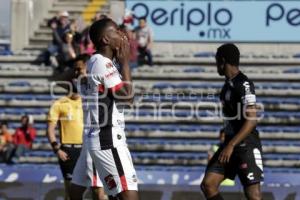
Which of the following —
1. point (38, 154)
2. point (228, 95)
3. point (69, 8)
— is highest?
point (69, 8)

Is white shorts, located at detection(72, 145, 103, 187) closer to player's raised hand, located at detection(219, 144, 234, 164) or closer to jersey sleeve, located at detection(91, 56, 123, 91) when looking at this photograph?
player's raised hand, located at detection(219, 144, 234, 164)

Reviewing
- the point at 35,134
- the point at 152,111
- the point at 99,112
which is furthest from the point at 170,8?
the point at 99,112

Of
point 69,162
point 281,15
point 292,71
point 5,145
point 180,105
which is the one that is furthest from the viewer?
point 281,15

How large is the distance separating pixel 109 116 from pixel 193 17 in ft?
46.7

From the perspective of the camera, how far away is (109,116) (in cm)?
741

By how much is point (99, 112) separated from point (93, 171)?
1.64 metres

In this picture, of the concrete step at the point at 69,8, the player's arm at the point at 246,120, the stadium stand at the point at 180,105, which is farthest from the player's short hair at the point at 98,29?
the concrete step at the point at 69,8

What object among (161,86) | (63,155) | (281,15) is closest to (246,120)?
(63,155)

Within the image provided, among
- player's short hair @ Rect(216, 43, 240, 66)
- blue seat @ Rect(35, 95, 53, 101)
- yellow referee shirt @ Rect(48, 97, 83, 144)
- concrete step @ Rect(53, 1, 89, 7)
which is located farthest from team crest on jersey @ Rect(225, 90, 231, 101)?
concrete step @ Rect(53, 1, 89, 7)

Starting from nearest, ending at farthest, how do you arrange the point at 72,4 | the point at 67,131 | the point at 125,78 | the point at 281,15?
the point at 125,78 < the point at 67,131 < the point at 281,15 < the point at 72,4

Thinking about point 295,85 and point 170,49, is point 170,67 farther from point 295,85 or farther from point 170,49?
point 295,85

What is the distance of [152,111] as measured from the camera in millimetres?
19562

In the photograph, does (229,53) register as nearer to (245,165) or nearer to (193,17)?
(245,165)

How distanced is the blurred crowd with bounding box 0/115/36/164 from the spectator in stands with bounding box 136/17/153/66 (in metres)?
3.34
